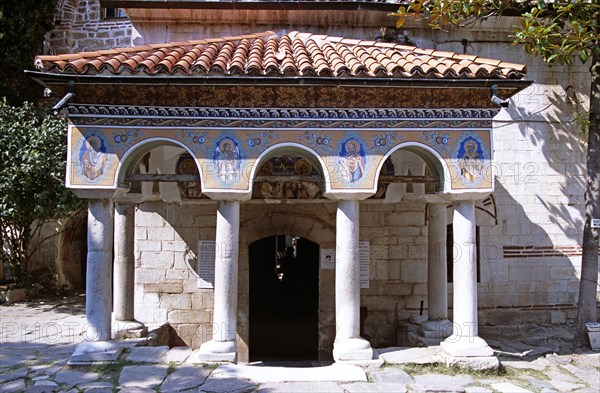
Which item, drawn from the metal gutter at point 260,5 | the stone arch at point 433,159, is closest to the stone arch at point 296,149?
the stone arch at point 433,159

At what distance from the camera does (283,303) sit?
1333cm

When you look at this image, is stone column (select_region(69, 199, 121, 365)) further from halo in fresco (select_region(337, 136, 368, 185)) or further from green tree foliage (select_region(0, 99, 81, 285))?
green tree foliage (select_region(0, 99, 81, 285))

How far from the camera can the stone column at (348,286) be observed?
19.6 ft

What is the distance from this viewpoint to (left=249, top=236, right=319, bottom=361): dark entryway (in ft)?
31.6

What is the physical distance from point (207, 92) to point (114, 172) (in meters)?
1.48

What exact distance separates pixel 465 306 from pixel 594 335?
2023 mm

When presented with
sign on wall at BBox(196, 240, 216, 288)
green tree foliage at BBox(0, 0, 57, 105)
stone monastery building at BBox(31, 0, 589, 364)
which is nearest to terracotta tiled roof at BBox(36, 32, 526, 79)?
stone monastery building at BBox(31, 0, 589, 364)

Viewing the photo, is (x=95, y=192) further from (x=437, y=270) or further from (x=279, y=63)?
(x=437, y=270)

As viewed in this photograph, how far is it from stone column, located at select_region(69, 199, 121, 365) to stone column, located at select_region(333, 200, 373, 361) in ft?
8.81

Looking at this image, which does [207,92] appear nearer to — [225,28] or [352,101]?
[352,101]

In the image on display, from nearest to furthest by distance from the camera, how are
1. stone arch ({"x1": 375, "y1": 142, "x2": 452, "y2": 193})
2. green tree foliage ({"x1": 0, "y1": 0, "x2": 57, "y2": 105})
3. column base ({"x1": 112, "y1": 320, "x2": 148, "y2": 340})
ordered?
1. stone arch ({"x1": 375, "y1": 142, "x2": 452, "y2": 193})
2. column base ({"x1": 112, "y1": 320, "x2": 148, "y2": 340})
3. green tree foliage ({"x1": 0, "y1": 0, "x2": 57, "y2": 105})

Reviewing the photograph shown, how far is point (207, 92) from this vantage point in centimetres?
601

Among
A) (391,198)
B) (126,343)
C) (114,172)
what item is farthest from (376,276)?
(114,172)

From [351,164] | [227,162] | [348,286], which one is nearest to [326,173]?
[351,164]
